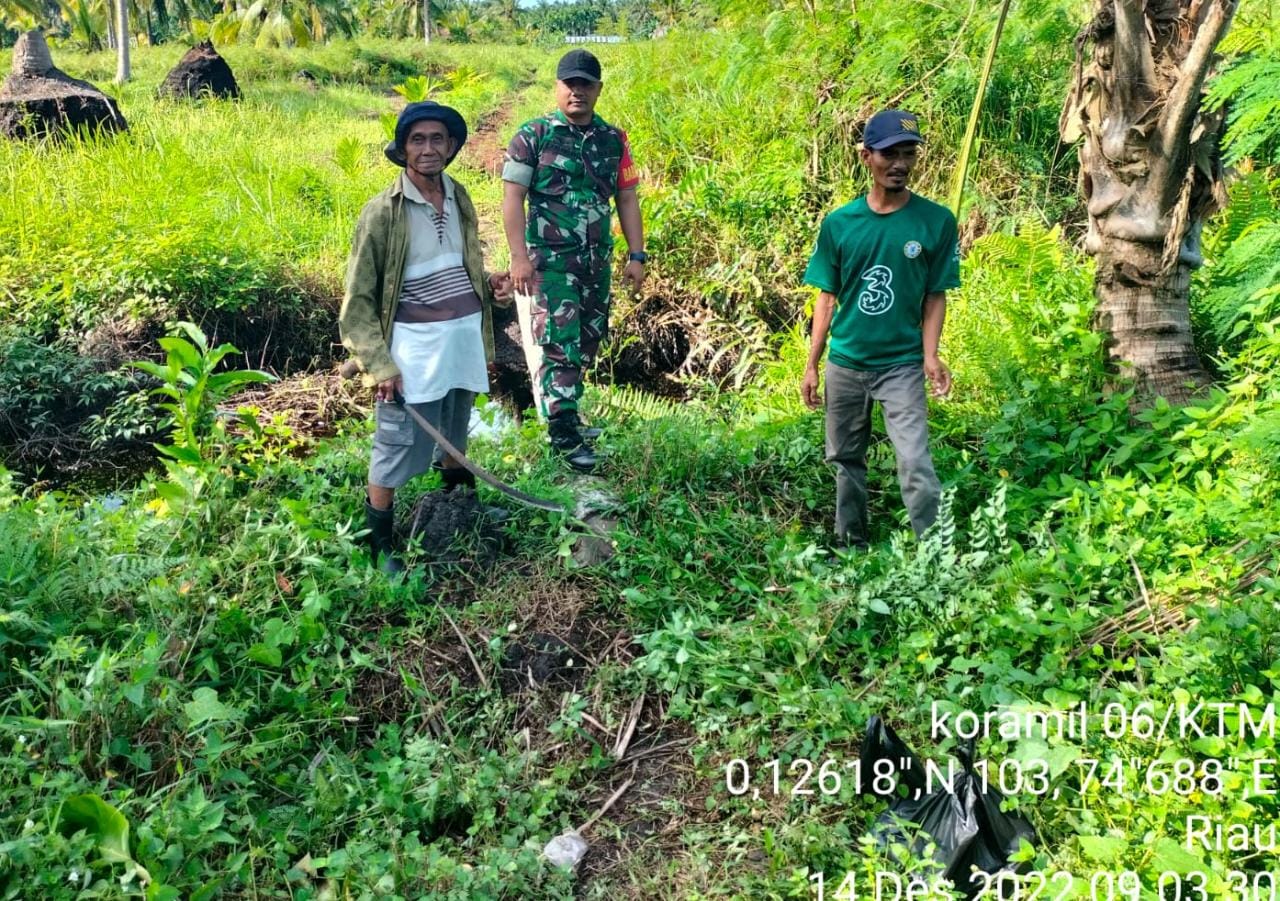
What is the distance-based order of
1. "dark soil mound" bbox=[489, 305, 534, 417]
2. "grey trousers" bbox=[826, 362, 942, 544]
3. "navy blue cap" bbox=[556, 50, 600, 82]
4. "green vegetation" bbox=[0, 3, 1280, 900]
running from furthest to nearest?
"dark soil mound" bbox=[489, 305, 534, 417], "navy blue cap" bbox=[556, 50, 600, 82], "grey trousers" bbox=[826, 362, 942, 544], "green vegetation" bbox=[0, 3, 1280, 900]

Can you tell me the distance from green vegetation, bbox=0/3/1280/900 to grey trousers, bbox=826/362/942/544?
139 millimetres

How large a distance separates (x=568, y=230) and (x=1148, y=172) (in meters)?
2.57

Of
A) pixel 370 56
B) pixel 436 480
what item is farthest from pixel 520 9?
pixel 436 480

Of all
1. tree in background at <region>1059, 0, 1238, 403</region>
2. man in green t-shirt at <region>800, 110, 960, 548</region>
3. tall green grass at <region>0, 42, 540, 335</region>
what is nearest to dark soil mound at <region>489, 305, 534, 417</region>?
tall green grass at <region>0, 42, 540, 335</region>

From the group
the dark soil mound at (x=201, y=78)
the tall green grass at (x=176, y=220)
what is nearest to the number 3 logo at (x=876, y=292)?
the tall green grass at (x=176, y=220)

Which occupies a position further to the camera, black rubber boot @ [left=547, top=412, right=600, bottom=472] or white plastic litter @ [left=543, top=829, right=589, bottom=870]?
black rubber boot @ [left=547, top=412, right=600, bottom=472]

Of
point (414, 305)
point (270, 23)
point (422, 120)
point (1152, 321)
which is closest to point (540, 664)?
point (414, 305)

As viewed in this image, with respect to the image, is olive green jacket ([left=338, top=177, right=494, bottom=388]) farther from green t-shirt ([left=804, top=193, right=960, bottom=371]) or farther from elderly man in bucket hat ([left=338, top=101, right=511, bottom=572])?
green t-shirt ([left=804, top=193, right=960, bottom=371])

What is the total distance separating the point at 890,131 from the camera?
346 cm

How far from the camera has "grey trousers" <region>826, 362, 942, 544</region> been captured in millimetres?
3723

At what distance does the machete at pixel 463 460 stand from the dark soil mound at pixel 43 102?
8363 millimetres

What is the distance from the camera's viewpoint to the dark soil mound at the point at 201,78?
1541cm

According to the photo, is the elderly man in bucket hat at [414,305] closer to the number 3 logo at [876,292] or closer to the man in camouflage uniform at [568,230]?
the man in camouflage uniform at [568,230]

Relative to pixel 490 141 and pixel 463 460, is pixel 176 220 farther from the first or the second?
pixel 490 141
